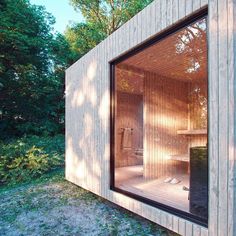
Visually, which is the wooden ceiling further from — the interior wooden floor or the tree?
the tree

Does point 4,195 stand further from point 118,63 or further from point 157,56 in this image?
point 157,56

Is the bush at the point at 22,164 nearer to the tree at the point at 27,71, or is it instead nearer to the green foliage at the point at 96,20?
the tree at the point at 27,71

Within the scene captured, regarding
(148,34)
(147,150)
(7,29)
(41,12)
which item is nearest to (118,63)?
(148,34)

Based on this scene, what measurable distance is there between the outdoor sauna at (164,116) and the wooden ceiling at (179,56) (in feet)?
0.05

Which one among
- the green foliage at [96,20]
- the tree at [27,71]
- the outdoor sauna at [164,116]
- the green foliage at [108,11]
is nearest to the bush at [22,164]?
the outdoor sauna at [164,116]

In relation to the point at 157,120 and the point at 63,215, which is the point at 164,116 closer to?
the point at 157,120

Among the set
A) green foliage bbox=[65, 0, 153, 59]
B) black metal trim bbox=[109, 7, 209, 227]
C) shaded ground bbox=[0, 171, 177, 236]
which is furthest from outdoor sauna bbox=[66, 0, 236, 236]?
green foliage bbox=[65, 0, 153, 59]

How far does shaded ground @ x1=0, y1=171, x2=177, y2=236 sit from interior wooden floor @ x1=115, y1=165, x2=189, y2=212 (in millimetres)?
389

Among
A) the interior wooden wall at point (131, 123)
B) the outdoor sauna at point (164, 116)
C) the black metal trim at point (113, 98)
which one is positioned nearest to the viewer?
the outdoor sauna at point (164, 116)

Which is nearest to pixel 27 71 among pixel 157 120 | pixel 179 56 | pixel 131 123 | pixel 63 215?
pixel 131 123

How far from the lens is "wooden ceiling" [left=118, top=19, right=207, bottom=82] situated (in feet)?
8.92

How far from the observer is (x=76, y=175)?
5.04 m

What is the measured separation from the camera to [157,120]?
482 centimetres

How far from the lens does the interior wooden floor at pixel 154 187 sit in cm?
307
